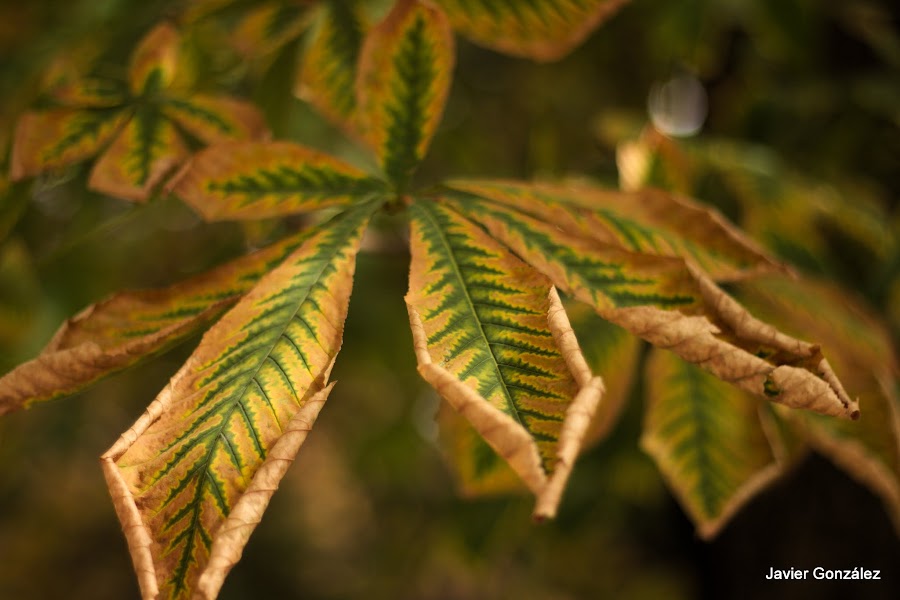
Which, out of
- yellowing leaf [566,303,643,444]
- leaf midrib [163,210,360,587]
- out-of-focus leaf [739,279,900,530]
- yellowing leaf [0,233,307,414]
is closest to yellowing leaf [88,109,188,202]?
yellowing leaf [0,233,307,414]

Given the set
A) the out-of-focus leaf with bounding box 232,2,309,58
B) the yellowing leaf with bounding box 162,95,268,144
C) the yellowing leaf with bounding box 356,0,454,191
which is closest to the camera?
the yellowing leaf with bounding box 356,0,454,191

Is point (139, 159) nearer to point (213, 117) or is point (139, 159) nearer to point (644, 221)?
point (213, 117)

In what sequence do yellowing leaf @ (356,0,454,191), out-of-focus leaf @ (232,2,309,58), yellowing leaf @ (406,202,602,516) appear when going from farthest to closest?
1. out-of-focus leaf @ (232,2,309,58)
2. yellowing leaf @ (356,0,454,191)
3. yellowing leaf @ (406,202,602,516)

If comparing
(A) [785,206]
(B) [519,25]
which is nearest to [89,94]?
(B) [519,25]

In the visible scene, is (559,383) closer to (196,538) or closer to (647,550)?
(196,538)

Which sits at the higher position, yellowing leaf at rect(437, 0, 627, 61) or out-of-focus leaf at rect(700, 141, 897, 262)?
yellowing leaf at rect(437, 0, 627, 61)

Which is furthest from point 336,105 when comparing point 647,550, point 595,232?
point 647,550

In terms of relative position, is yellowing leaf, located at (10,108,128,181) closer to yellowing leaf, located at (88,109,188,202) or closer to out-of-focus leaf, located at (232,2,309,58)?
yellowing leaf, located at (88,109,188,202)

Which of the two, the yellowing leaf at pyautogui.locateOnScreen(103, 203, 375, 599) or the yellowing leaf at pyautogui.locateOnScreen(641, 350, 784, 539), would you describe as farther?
the yellowing leaf at pyautogui.locateOnScreen(641, 350, 784, 539)
